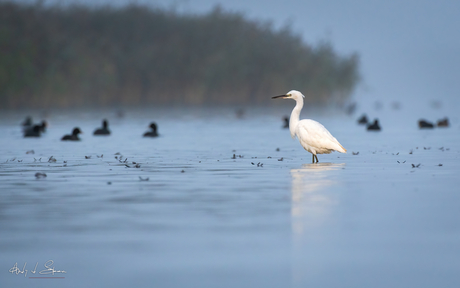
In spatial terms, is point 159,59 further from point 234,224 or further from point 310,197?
point 234,224

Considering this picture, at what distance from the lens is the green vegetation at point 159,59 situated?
233 ft

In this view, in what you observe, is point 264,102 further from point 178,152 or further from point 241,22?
point 178,152

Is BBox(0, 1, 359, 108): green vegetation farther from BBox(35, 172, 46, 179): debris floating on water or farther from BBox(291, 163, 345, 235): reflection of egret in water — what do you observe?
BBox(291, 163, 345, 235): reflection of egret in water

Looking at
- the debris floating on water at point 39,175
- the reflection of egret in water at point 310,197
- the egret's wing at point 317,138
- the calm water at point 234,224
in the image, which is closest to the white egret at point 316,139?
the egret's wing at point 317,138

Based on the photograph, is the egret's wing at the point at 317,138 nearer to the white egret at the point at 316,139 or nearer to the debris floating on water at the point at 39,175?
the white egret at the point at 316,139

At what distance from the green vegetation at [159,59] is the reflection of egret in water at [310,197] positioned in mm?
53863

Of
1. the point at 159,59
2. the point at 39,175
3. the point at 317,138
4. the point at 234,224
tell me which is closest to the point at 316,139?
the point at 317,138

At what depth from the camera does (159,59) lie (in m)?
87.5

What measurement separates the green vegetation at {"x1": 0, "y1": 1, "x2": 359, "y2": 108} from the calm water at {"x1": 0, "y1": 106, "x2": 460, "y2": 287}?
2115 inches

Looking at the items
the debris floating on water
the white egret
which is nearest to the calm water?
the debris floating on water

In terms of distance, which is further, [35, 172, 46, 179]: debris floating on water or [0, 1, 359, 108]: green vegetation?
[0, 1, 359, 108]: green vegetation

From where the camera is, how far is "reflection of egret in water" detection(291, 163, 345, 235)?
357 inches

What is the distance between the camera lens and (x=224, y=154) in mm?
19938

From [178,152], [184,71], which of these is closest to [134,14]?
[184,71]
